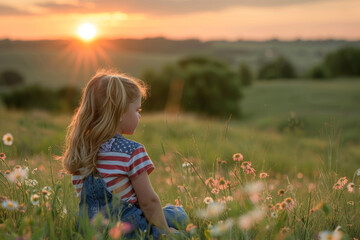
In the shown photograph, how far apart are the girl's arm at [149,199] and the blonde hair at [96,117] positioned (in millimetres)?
344

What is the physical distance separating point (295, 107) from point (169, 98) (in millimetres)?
Answer: 14741

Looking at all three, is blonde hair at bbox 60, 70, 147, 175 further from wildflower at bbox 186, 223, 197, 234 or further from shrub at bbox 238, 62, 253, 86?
shrub at bbox 238, 62, 253, 86

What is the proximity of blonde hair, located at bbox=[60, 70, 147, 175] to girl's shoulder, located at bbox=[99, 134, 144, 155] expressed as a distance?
0.04 metres

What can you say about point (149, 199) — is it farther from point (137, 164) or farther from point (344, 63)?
point (344, 63)

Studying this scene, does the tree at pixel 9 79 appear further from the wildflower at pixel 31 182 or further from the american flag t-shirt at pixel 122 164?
the american flag t-shirt at pixel 122 164

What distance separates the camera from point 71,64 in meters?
74.1

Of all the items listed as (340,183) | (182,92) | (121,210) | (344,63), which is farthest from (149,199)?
(344,63)

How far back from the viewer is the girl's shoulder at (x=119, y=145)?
2.44 meters

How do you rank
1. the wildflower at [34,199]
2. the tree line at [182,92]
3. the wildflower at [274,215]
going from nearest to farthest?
the wildflower at [34,199] → the wildflower at [274,215] → the tree line at [182,92]

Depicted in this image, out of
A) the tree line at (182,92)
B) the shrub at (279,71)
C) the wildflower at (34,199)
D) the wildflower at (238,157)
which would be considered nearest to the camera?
the wildflower at (34,199)

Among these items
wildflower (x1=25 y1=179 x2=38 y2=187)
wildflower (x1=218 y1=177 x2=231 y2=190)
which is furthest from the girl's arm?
wildflower (x1=25 y1=179 x2=38 y2=187)

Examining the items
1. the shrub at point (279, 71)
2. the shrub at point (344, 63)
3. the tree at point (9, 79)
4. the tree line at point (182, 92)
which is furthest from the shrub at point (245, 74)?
the tree at point (9, 79)

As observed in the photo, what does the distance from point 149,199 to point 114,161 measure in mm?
339

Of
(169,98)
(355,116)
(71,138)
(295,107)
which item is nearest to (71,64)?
(169,98)
